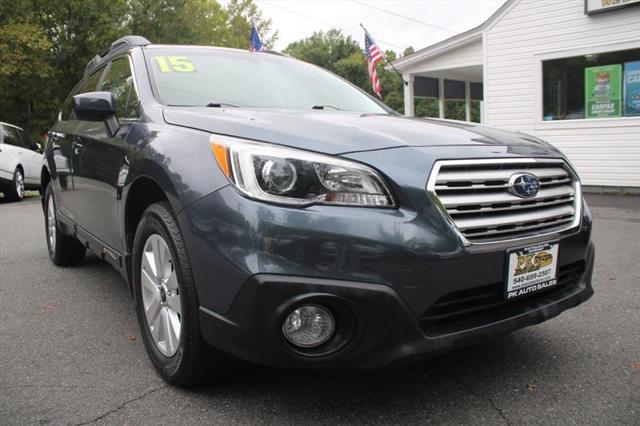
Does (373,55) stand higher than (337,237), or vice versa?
(373,55)

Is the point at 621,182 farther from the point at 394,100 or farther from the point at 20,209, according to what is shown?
the point at 394,100

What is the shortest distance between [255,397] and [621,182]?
394 inches

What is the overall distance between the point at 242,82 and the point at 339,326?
181cm

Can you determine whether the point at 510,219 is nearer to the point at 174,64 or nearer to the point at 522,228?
the point at 522,228

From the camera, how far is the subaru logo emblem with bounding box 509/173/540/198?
2307mm

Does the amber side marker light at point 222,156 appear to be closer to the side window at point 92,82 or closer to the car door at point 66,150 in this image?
the car door at point 66,150

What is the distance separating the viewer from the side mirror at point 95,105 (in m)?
3.06

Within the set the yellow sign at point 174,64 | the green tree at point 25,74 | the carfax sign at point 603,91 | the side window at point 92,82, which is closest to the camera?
the yellow sign at point 174,64

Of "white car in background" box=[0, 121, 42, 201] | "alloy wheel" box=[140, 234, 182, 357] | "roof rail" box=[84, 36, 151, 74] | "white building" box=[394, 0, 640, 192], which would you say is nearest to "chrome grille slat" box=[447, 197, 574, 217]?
"alloy wheel" box=[140, 234, 182, 357]

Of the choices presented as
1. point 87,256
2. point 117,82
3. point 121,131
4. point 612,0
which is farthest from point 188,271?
point 612,0

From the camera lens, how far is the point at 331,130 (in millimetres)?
2293

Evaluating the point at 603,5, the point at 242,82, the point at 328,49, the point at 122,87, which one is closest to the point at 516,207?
the point at 242,82

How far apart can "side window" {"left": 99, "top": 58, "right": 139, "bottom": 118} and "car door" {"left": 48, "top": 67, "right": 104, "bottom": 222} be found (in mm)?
380

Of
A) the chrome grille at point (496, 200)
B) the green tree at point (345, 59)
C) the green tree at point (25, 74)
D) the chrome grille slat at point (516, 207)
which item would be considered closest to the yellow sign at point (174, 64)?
the chrome grille at point (496, 200)
